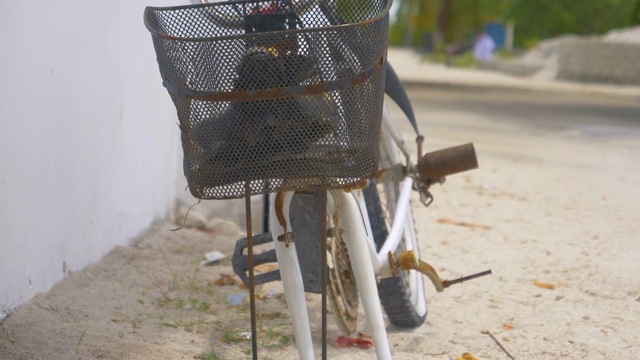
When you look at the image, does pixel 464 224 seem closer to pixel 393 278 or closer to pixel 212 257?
pixel 212 257

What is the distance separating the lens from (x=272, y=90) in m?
2.22

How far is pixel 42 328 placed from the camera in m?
3.20

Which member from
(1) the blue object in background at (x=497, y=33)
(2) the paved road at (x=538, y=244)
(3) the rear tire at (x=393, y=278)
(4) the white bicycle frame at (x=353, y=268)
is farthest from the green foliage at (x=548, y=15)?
(4) the white bicycle frame at (x=353, y=268)

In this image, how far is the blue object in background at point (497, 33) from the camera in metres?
43.4

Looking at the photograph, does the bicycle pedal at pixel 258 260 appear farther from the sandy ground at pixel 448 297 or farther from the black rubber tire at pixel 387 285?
the black rubber tire at pixel 387 285

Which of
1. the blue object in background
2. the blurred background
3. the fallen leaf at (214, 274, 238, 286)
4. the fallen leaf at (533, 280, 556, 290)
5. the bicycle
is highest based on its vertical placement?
the bicycle

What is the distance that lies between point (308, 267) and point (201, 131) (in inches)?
40.1

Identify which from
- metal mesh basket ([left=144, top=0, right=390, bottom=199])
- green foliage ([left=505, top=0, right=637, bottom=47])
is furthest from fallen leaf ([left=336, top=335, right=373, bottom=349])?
green foliage ([left=505, top=0, right=637, bottom=47])

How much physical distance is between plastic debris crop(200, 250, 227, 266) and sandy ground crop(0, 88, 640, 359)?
0.11 ft

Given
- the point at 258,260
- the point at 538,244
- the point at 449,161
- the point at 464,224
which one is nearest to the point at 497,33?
the point at 464,224

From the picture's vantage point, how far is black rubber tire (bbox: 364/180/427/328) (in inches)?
135

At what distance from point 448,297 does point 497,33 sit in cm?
4082

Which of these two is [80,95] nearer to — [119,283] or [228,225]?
[119,283]

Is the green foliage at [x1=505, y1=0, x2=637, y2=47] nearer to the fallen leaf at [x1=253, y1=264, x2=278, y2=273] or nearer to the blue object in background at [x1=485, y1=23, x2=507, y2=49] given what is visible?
the blue object in background at [x1=485, y1=23, x2=507, y2=49]
